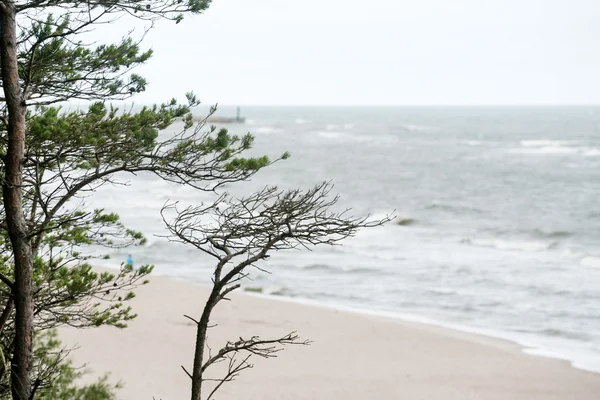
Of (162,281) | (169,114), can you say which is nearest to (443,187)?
(162,281)

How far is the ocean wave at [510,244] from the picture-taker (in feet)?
89.8

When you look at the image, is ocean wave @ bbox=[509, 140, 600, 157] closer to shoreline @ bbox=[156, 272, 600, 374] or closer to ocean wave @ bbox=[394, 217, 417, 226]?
ocean wave @ bbox=[394, 217, 417, 226]

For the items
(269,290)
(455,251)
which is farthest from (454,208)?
(269,290)

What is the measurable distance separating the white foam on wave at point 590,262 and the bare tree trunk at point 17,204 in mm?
22350

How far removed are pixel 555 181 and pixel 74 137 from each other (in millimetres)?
47691

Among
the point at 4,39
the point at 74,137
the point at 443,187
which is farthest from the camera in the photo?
the point at 443,187

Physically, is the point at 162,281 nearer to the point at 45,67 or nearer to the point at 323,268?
the point at 323,268

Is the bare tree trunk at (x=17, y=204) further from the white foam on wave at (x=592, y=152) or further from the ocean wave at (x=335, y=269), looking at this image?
the white foam on wave at (x=592, y=152)

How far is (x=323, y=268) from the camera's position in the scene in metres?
23.1

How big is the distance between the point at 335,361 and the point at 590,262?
563 inches

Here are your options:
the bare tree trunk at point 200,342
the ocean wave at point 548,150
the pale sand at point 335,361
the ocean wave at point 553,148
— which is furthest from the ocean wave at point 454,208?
the ocean wave at point 548,150

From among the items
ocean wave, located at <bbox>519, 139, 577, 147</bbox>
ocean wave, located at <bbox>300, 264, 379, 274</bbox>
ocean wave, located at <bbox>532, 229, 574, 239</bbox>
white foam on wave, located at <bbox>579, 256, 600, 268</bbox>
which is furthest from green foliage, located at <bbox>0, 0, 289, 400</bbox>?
ocean wave, located at <bbox>519, 139, 577, 147</bbox>

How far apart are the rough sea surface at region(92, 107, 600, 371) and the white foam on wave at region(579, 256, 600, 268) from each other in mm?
41

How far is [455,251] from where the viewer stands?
26062 mm
